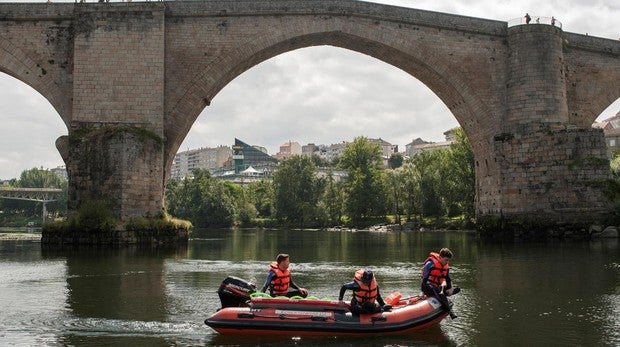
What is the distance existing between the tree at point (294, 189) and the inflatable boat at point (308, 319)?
59150 mm

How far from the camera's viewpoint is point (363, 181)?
60875mm

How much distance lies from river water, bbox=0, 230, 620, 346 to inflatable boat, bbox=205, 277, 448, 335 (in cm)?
15

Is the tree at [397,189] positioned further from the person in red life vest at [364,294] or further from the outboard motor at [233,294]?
the person in red life vest at [364,294]

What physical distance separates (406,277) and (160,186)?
1315 centimetres

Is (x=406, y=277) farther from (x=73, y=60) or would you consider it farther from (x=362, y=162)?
(x=362, y=162)

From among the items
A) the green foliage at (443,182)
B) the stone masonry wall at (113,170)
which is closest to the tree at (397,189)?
the green foliage at (443,182)

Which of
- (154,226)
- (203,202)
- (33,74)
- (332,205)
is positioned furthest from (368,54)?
(203,202)

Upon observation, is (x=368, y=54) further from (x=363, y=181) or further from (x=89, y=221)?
(x=363, y=181)

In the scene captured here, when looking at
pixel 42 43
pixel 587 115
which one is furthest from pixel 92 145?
pixel 587 115

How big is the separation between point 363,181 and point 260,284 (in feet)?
153

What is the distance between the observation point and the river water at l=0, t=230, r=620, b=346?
9.09 m

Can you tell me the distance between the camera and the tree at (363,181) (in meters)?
60.3

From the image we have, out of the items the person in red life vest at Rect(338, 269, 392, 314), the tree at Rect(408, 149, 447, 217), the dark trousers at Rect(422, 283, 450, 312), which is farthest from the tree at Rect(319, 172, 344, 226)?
the person in red life vest at Rect(338, 269, 392, 314)

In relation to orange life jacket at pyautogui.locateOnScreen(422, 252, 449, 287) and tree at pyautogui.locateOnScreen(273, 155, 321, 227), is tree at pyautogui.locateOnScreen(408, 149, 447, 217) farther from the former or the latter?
orange life jacket at pyautogui.locateOnScreen(422, 252, 449, 287)
